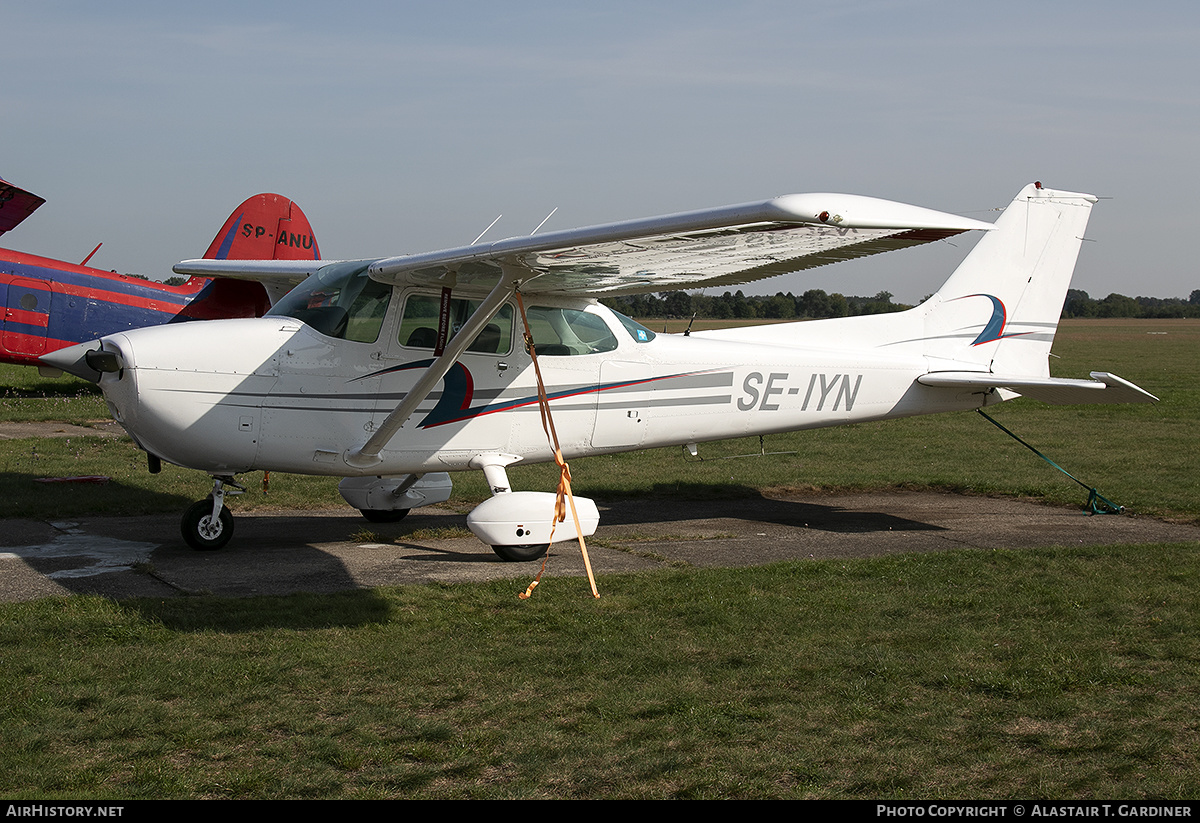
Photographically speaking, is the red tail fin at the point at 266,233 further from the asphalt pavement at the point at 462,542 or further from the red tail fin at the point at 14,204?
the asphalt pavement at the point at 462,542

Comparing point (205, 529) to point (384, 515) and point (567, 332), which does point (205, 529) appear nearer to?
point (384, 515)

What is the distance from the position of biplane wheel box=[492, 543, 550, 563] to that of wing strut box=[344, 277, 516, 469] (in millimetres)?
1165

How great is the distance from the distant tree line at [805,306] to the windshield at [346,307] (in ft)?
6.93

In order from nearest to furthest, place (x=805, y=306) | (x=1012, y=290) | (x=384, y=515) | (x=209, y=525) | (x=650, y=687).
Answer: (x=650, y=687), (x=209, y=525), (x=384, y=515), (x=1012, y=290), (x=805, y=306)

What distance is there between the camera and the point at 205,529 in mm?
7738

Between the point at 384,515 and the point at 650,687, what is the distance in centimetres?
485

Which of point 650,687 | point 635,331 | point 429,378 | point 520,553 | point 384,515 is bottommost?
point 384,515

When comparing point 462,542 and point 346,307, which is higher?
point 346,307

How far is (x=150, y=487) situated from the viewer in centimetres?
1043

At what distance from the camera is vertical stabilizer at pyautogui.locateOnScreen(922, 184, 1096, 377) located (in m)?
9.92

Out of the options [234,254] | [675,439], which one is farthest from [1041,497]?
[234,254]

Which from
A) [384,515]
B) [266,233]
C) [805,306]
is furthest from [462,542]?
[805,306]

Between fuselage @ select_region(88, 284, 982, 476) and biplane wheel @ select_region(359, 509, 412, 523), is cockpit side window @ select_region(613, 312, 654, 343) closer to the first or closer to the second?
fuselage @ select_region(88, 284, 982, 476)
